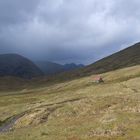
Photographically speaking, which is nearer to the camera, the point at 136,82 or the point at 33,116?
the point at 33,116

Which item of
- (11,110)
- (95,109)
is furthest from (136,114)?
(11,110)

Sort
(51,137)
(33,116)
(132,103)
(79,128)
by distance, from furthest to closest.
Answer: (33,116), (132,103), (79,128), (51,137)

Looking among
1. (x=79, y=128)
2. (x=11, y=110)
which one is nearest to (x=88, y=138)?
A: (x=79, y=128)

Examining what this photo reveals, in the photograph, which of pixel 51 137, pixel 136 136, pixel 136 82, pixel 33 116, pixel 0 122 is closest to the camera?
pixel 136 136

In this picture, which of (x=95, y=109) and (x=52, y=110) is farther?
(x=52, y=110)

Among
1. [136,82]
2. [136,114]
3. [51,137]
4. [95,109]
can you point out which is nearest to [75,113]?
[95,109]

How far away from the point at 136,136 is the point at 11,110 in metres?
82.8

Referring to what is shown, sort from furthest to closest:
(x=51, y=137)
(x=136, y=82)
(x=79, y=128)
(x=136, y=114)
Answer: (x=136, y=82) → (x=136, y=114) → (x=79, y=128) → (x=51, y=137)

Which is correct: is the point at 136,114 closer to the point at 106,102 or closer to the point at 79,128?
the point at 79,128

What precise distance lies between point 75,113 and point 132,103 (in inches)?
589

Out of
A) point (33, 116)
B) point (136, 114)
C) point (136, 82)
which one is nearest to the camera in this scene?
point (136, 114)

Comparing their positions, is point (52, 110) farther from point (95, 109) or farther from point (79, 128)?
point (79, 128)

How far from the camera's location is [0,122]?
10969 cm

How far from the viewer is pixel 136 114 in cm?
7581
